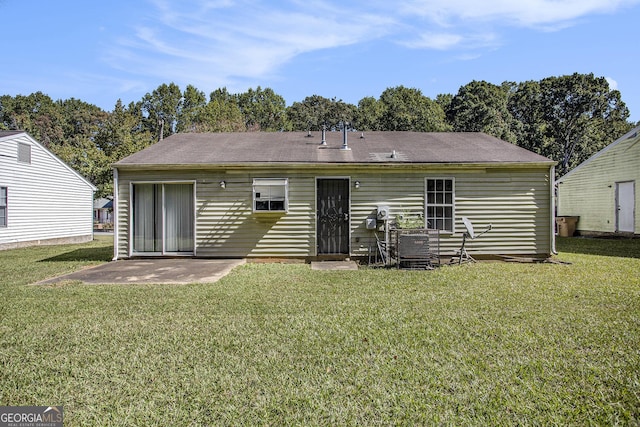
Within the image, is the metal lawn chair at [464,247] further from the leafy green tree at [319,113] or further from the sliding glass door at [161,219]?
the leafy green tree at [319,113]

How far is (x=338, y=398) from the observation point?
8.57ft

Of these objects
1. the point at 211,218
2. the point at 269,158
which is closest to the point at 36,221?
the point at 211,218

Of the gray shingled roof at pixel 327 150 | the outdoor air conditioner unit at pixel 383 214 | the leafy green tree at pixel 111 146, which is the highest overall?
the leafy green tree at pixel 111 146

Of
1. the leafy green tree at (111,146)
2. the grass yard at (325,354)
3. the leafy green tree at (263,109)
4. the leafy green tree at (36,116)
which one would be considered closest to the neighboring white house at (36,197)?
the leafy green tree at (111,146)

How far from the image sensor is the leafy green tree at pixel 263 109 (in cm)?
4125

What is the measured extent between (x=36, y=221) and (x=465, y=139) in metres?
15.5

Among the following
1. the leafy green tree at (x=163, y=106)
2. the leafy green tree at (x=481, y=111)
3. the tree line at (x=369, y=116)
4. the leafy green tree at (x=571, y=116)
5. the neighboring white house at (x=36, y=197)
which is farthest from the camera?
the leafy green tree at (x=163, y=106)

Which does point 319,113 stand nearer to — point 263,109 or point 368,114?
point 368,114

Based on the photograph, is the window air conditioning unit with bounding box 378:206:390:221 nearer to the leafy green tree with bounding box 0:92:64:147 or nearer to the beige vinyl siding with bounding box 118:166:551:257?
the beige vinyl siding with bounding box 118:166:551:257

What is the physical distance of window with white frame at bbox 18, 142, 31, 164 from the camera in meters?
14.0

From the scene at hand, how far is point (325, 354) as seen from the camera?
133 inches

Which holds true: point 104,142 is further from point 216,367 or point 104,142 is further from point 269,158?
point 216,367

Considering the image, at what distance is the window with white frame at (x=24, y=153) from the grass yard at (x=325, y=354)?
10.3 meters

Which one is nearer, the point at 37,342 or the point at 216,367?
the point at 216,367
